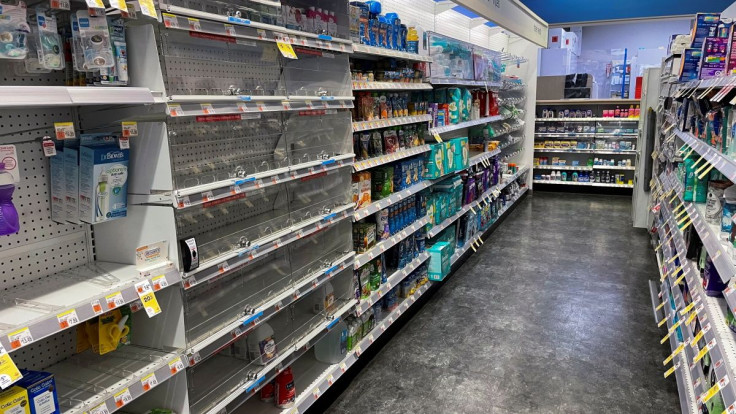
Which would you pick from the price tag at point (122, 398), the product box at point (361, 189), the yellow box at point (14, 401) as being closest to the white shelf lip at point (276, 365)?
the price tag at point (122, 398)

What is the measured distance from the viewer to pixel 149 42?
6.30 feet

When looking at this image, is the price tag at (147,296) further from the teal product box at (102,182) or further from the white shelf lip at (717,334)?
the white shelf lip at (717,334)

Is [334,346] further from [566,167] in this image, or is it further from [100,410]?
[566,167]

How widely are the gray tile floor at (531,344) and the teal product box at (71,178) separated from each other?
2089 millimetres

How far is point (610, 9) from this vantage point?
8961 mm

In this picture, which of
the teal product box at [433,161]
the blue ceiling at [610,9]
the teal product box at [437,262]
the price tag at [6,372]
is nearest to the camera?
the price tag at [6,372]

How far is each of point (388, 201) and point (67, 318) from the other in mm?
2690

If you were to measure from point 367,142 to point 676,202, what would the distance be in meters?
2.70

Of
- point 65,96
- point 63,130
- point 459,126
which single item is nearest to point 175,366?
point 63,130

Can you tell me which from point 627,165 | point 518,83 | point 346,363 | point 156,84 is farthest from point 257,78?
point 627,165

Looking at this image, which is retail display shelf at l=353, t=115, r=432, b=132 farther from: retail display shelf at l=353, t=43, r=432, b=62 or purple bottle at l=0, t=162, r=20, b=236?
purple bottle at l=0, t=162, r=20, b=236

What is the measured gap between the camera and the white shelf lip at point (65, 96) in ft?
4.54

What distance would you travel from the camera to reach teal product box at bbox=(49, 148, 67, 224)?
194 cm

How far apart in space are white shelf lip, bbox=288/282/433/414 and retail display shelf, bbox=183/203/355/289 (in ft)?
3.16
